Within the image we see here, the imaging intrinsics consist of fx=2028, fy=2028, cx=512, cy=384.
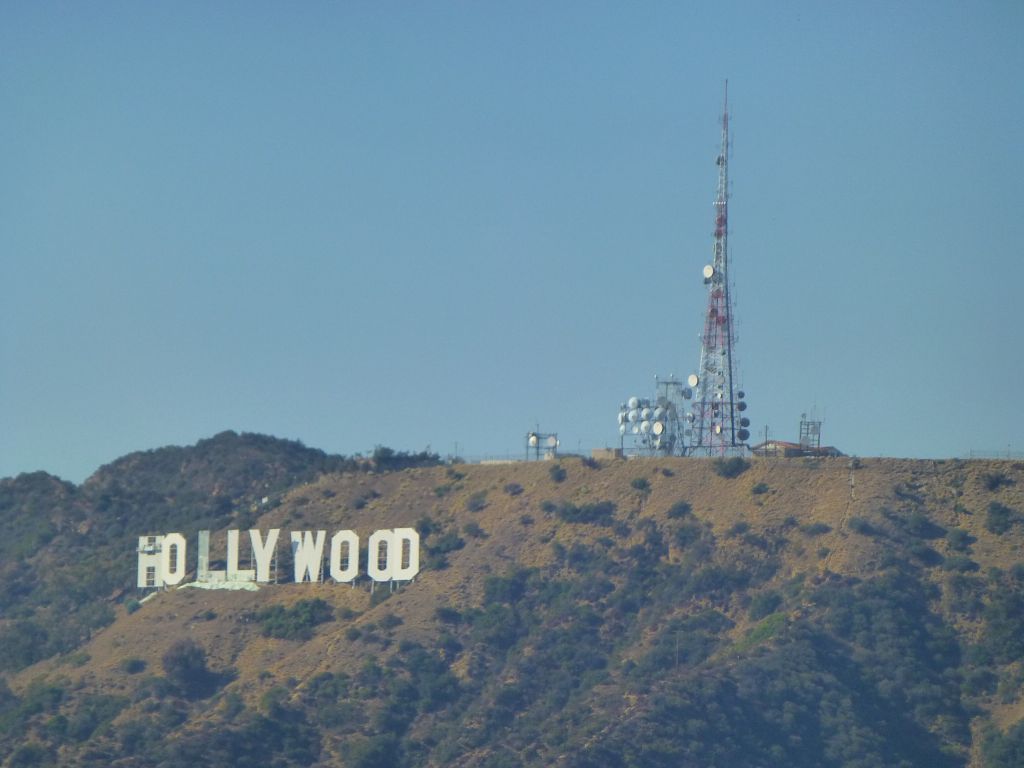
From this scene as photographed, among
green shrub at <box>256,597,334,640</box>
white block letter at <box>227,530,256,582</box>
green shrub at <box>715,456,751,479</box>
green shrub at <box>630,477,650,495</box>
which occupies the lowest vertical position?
green shrub at <box>256,597,334,640</box>

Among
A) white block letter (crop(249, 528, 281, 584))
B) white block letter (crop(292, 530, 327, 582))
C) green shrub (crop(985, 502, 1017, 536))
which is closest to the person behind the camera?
green shrub (crop(985, 502, 1017, 536))

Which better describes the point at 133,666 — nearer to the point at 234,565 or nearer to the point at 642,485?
the point at 234,565

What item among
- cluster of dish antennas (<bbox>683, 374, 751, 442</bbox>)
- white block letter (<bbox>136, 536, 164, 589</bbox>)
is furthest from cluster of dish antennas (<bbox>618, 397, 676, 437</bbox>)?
white block letter (<bbox>136, 536, 164, 589</bbox>)

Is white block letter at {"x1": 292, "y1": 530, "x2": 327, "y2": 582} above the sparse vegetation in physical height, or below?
below

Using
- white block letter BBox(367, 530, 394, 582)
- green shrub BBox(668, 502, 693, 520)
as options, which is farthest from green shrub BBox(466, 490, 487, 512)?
green shrub BBox(668, 502, 693, 520)

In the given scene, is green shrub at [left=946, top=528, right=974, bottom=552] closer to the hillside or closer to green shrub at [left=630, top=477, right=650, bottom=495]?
the hillside

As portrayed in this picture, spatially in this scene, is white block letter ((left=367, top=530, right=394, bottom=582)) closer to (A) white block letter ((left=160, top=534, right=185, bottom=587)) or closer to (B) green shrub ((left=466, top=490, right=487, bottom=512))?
(B) green shrub ((left=466, top=490, right=487, bottom=512))

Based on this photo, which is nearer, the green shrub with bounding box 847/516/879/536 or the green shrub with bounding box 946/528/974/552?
the green shrub with bounding box 946/528/974/552

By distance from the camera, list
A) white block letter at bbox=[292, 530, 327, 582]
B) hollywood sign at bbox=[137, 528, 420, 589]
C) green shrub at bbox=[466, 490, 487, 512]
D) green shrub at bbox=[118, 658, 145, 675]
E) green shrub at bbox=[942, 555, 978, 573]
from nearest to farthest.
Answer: green shrub at bbox=[942, 555, 978, 573] < green shrub at bbox=[118, 658, 145, 675] < hollywood sign at bbox=[137, 528, 420, 589] < white block letter at bbox=[292, 530, 327, 582] < green shrub at bbox=[466, 490, 487, 512]
